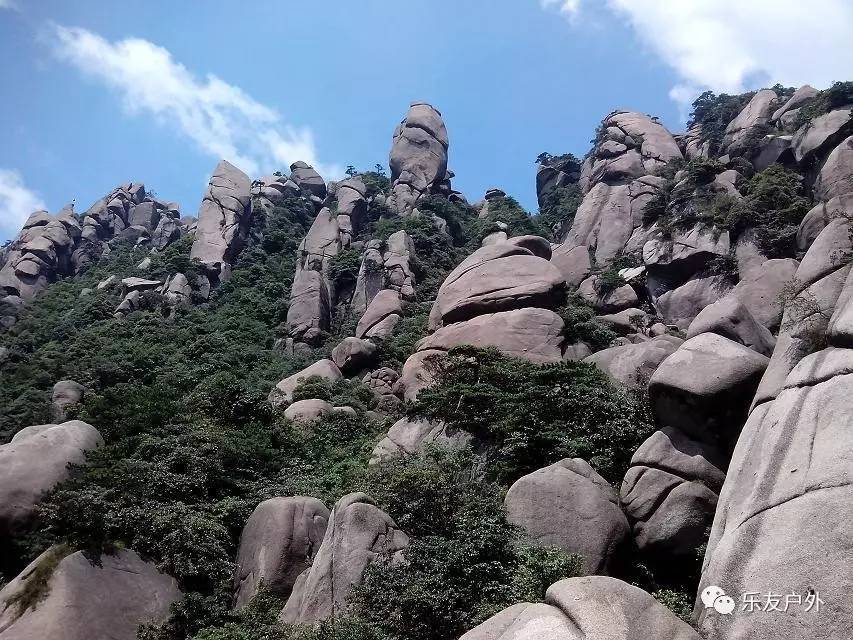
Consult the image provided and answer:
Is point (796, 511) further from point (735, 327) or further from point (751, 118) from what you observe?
point (751, 118)

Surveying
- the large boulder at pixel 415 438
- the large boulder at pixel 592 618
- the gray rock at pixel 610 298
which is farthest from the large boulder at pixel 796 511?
the gray rock at pixel 610 298

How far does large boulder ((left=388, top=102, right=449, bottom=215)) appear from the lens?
49.9 m

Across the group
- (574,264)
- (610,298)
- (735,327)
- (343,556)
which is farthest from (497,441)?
(574,264)

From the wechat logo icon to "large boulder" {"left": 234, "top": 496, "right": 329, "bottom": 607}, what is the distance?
851 cm

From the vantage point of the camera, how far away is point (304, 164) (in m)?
57.8

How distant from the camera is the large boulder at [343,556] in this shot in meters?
11.3

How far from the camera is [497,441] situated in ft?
51.9

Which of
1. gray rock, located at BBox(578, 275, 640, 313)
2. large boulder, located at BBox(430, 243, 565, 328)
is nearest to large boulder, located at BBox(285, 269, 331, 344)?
large boulder, located at BBox(430, 243, 565, 328)

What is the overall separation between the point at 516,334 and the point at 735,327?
9.79 m

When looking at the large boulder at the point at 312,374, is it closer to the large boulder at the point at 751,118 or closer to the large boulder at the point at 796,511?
the large boulder at the point at 796,511

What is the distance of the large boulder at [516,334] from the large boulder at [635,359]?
10.2 ft

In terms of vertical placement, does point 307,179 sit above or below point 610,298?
above

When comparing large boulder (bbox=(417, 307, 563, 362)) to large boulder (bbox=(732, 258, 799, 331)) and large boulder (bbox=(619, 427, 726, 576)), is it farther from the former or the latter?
large boulder (bbox=(619, 427, 726, 576))

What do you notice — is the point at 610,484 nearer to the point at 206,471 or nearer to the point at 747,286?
the point at 206,471
